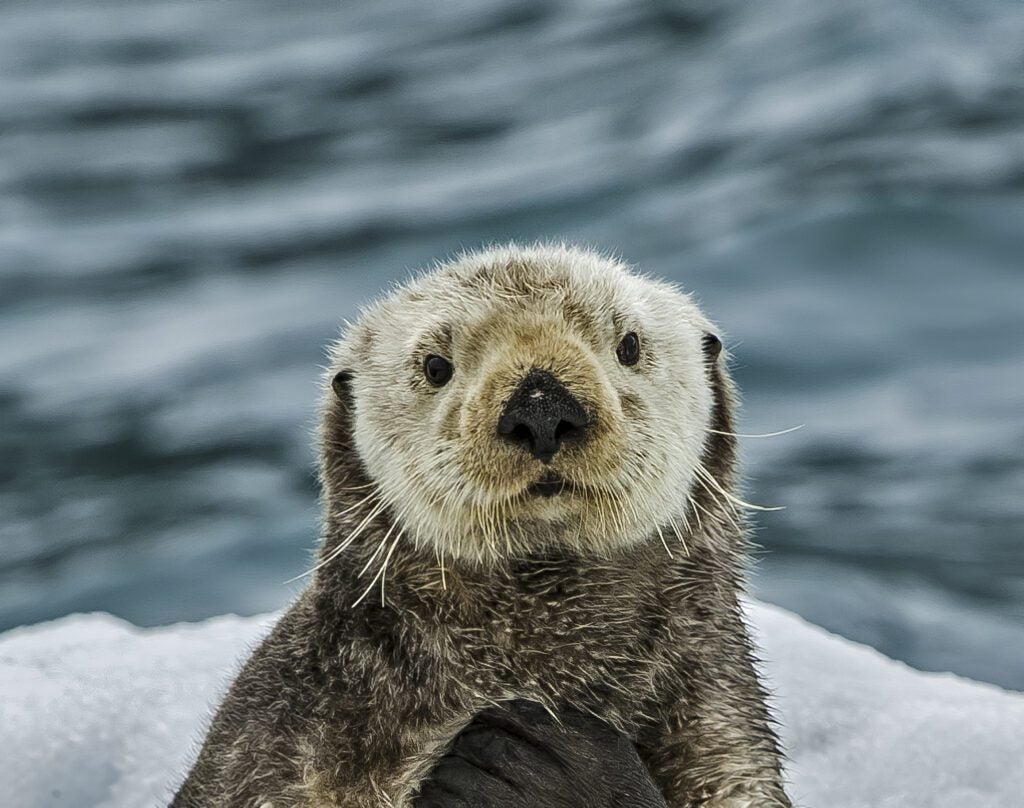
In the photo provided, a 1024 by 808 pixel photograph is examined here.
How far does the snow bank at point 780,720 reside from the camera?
527 cm

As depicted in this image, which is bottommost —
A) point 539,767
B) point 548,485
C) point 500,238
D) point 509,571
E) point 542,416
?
point 539,767

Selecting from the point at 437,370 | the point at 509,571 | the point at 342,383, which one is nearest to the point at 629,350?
the point at 437,370

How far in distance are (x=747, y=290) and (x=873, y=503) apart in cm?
222

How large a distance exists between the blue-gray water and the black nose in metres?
5.69

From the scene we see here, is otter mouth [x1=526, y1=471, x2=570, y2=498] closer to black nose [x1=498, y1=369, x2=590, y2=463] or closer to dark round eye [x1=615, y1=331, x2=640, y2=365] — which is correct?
black nose [x1=498, y1=369, x2=590, y2=463]

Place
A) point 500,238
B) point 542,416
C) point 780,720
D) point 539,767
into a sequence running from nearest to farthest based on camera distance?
point 542,416
point 539,767
point 780,720
point 500,238

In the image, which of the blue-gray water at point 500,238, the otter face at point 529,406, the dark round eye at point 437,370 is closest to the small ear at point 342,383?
the otter face at point 529,406

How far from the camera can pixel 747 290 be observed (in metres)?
12.0

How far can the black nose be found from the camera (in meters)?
3.25

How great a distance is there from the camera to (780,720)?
5613 mm

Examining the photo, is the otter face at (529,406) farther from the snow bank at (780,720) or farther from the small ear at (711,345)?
the snow bank at (780,720)

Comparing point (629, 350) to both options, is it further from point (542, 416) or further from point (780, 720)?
point (780, 720)

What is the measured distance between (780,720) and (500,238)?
8.30 metres

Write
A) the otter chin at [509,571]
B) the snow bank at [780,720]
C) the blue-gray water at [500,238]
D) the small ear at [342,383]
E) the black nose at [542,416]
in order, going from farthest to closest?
the blue-gray water at [500,238] → the snow bank at [780,720] → the small ear at [342,383] → the otter chin at [509,571] → the black nose at [542,416]
